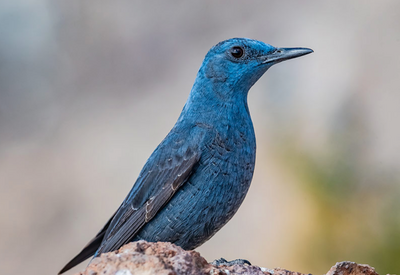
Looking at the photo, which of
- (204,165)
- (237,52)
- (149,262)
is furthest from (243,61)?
(149,262)

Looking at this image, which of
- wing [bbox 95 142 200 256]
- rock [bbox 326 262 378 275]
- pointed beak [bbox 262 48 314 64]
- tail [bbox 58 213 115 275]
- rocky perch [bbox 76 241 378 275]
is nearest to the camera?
rocky perch [bbox 76 241 378 275]

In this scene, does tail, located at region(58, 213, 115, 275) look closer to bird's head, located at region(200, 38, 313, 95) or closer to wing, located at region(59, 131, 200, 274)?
wing, located at region(59, 131, 200, 274)

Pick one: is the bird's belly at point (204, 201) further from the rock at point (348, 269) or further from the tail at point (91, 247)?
the rock at point (348, 269)

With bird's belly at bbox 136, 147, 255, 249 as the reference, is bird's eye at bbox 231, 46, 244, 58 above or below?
above

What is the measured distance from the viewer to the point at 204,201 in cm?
362

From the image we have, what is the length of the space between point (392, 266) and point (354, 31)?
4.04 m

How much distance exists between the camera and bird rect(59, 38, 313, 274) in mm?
3654

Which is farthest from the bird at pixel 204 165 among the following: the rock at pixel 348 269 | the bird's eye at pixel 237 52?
the rock at pixel 348 269

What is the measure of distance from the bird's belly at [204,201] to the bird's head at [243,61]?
740 millimetres

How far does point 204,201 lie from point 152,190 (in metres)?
0.52

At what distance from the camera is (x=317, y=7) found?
8.55 m

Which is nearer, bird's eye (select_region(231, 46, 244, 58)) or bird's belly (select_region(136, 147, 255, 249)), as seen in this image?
bird's belly (select_region(136, 147, 255, 249))

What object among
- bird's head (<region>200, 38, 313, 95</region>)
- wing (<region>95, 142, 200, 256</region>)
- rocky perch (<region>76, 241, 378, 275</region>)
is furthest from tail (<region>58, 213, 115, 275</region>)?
bird's head (<region>200, 38, 313, 95</region>)

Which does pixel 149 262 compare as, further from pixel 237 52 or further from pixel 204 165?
pixel 237 52
